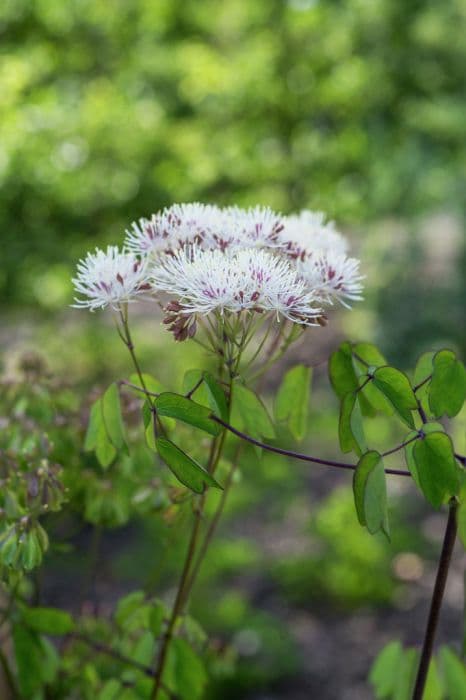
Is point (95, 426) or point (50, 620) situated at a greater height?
point (95, 426)

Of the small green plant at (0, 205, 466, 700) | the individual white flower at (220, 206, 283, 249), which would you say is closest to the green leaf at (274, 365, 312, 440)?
the small green plant at (0, 205, 466, 700)

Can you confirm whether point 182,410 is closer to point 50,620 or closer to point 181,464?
point 181,464

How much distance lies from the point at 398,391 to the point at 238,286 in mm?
194

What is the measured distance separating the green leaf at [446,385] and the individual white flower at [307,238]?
18 cm

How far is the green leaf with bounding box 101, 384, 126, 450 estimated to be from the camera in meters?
0.85

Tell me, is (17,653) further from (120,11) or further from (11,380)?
(120,11)

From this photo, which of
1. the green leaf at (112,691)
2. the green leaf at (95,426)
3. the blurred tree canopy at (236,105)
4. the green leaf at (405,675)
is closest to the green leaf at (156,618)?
the green leaf at (112,691)

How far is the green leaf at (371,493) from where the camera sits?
0.69 metres

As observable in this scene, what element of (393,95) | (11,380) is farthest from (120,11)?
(11,380)

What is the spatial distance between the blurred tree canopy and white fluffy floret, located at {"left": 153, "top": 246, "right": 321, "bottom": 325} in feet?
10.9

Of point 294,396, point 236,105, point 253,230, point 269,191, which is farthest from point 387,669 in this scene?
point 269,191

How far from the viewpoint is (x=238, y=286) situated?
71 centimetres

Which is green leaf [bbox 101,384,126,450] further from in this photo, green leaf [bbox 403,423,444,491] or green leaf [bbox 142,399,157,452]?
green leaf [bbox 403,423,444,491]

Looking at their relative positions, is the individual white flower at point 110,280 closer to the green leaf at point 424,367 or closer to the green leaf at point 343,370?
the green leaf at point 343,370
